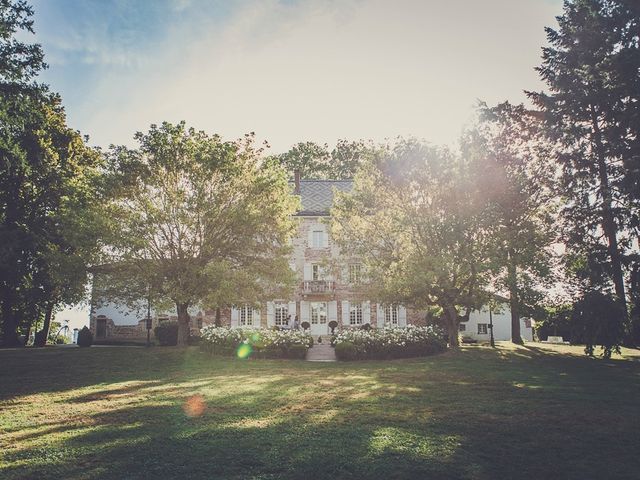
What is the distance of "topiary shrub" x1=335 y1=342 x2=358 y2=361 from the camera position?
1709 centimetres

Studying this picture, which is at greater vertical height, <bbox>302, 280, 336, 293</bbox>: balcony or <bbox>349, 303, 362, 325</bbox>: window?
<bbox>302, 280, 336, 293</bbox>: balcony

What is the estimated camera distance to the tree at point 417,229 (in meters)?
17.6

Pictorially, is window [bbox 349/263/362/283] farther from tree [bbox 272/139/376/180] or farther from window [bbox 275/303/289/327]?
tree [bbox 272/139/376/180]

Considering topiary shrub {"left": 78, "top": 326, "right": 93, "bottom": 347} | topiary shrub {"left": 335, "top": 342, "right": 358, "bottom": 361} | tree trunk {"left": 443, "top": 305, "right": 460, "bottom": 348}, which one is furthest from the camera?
topiary shrub {"left": 78, "top": 326, "right": 93, "bottom": 347}

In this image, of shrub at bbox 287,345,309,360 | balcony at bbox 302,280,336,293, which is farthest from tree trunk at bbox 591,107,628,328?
balcony at bbox 302,280,336,293

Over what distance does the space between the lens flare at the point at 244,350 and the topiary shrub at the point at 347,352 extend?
12.0 ft

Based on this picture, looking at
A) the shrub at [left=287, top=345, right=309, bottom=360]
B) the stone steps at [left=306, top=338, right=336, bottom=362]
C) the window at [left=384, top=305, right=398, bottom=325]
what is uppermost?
the window at [left=384, top=305, right=398, bottom=325]

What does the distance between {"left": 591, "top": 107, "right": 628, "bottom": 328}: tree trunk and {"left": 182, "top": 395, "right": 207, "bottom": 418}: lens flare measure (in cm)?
1685

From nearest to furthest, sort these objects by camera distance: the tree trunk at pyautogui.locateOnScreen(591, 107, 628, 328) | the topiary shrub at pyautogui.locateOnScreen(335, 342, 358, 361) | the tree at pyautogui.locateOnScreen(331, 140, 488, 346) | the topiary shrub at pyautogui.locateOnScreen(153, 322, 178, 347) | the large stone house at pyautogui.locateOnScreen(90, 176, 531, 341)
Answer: the topiary shrub at pyautogui.locateOnScreen(335, 342, 358, 361) → the tree at pyautogui.locateOnScreen(331, 140, 488, 346) → the tree trunk at pyautogui.locateOnScreen(591, 107, 628, 328) → the topiary shrub at pyautogui.locateOnScreen(153, 322, 178, 347) → the large stone house at pyautogui.locateOnScreen(90, 176, 531, 341)

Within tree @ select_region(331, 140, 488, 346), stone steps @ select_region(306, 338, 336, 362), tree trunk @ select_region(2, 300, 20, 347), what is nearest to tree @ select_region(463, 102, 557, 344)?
tree @ select_region(331, 140, 488, 346)

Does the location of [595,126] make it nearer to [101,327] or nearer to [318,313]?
[318,313]

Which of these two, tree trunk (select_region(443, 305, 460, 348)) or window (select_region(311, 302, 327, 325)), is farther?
window (select_region(311, 302, 327, 325))

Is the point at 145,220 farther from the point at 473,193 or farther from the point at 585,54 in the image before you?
the point at 585,54

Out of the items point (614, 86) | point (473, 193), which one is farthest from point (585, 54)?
point (473, 193)
